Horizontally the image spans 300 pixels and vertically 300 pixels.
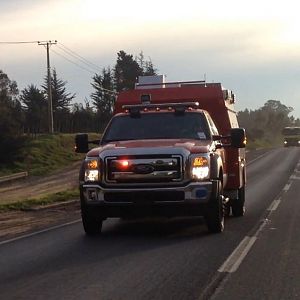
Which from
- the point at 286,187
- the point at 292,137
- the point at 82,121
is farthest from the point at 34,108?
the point at 286,187

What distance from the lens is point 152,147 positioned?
1084 centimetres

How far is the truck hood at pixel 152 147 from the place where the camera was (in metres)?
10.8

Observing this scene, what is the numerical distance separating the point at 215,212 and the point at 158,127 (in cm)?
207

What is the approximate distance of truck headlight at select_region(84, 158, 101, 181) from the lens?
10933 mm

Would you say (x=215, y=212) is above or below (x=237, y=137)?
below

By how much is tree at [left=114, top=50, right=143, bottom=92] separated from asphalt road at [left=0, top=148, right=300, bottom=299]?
85.0 m

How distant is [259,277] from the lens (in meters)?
7.89

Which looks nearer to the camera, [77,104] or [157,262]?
[157,262]

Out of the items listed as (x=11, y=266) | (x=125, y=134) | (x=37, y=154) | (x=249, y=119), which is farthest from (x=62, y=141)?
(x=249, y=119)

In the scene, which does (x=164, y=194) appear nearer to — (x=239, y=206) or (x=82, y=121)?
(x=239, y=206)

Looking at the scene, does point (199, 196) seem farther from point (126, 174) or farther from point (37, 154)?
point (37, 154)

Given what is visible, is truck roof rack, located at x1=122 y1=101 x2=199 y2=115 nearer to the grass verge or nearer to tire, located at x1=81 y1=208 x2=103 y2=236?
tire, located at x1=81 y1=208 x2=103 y2=236

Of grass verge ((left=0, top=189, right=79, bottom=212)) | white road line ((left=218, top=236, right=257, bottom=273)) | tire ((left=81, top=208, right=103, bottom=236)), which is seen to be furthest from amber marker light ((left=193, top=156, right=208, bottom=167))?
grass verge ((left=0, top=189, right=79, bottom=212))

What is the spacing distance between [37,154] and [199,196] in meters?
37.0
